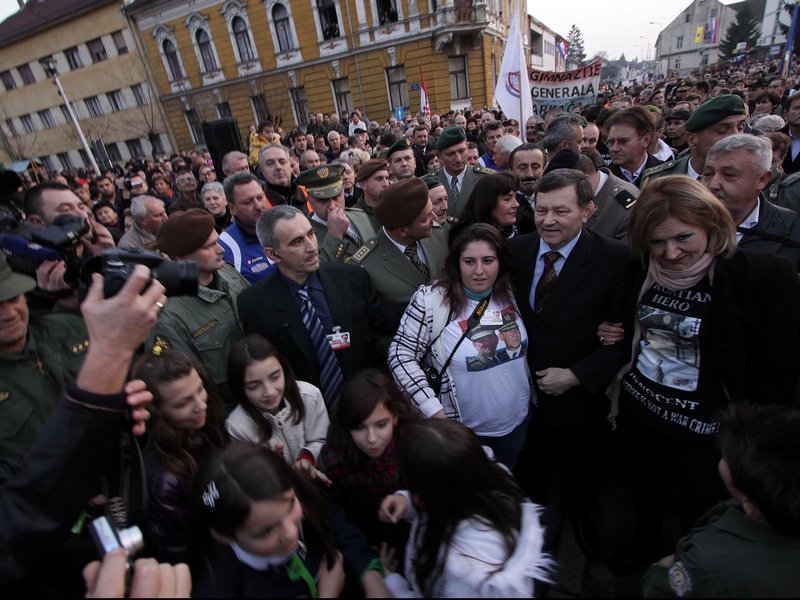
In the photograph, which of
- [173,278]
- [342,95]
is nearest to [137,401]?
[173,278]

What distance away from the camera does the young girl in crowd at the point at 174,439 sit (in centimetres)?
161

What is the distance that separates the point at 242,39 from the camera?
24.4 m

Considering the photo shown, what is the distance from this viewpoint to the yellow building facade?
21516 mm

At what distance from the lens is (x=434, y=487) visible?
1355mm

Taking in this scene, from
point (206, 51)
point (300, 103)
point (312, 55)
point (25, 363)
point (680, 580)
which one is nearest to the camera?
point (680, 580)

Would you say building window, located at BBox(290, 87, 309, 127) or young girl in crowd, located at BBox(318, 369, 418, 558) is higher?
building window, located at BBox(290, 87, 309, 127)

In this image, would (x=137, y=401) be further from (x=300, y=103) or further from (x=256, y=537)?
(x=300, y=103)

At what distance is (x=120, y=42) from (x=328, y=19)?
47.1ft

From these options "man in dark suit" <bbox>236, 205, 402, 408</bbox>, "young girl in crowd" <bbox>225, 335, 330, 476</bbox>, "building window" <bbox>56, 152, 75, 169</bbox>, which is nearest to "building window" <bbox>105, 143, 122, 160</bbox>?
"building window" <bbox>56, 152, 75, 169</bbox>

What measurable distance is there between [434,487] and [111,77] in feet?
117

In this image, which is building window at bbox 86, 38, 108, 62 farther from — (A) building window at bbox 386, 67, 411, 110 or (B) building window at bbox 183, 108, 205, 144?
(A) building window at bbox 386, 67, 411, 110

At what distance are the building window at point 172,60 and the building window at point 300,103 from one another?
8078 millimetres

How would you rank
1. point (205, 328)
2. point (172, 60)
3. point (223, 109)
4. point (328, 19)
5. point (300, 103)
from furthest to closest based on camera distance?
point (223, 109) → point (172, 60) → point (300, 103) → point (328, 19) → point (205, 328)

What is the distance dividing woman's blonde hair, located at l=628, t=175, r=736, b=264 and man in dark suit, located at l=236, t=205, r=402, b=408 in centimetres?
160
